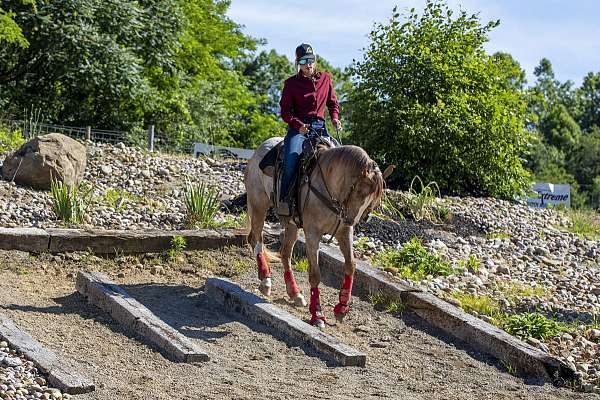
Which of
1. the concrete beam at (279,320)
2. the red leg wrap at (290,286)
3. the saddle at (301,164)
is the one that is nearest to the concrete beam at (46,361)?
the concrete beam at (279,320)

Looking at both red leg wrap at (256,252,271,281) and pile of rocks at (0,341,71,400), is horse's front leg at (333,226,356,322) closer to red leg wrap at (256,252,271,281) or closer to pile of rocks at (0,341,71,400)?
red leg wrap at (256,252,271,281)

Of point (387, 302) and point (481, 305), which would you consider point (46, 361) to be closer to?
point (387, 302)

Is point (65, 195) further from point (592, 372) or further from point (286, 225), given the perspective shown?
point (592, 372)

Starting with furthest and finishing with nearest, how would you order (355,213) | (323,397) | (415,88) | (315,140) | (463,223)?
(415,88) < (463,223) < (315,140) < (355,213) < (323,397)

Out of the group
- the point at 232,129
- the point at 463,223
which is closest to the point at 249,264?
the point at 463,223

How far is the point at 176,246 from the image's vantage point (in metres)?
12.7

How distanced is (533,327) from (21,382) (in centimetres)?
518

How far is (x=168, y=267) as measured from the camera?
1235 centimetres

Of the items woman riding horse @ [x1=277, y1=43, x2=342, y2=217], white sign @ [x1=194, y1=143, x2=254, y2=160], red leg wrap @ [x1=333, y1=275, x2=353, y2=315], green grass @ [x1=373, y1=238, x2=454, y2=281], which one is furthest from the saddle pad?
white sign @ [x1=194, y1=143, x2=254, y2=160]

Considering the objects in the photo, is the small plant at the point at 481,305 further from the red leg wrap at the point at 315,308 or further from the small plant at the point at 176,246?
the small plant at the point at 176,246

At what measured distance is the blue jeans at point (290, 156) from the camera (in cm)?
1048

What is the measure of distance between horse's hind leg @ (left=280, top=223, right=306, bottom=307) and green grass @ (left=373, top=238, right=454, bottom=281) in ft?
5.76

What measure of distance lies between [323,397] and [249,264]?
502 centimetres

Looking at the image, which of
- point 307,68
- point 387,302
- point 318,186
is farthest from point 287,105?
point 387,302
